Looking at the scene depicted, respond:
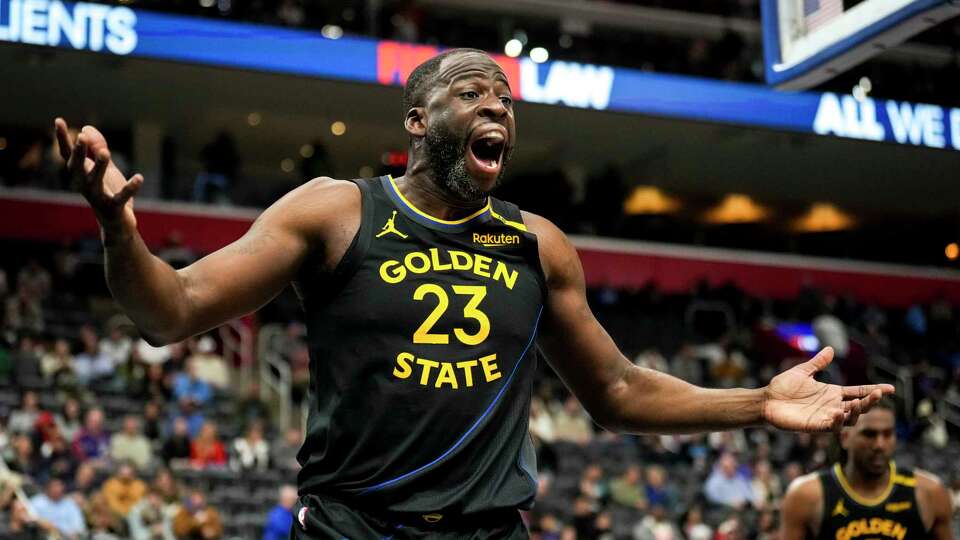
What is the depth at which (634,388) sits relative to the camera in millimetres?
4152

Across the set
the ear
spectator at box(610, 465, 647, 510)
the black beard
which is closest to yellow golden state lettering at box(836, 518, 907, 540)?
the black beard

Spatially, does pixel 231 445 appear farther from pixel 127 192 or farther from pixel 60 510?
pixel 127 192

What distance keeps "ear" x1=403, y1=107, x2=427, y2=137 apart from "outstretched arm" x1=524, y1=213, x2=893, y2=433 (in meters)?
0.42

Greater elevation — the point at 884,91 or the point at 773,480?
the point at 884,91

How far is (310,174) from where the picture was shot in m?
25.5

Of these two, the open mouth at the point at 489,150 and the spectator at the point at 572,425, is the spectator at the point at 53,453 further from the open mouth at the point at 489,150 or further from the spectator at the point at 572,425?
the open mouth at the point at 489,150

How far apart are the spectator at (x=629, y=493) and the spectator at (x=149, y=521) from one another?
602cm

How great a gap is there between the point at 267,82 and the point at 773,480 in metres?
11.5

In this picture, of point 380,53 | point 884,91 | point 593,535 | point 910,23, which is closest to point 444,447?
point 910,23

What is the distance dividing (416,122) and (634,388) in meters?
1.05

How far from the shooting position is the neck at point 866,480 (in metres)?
7.07

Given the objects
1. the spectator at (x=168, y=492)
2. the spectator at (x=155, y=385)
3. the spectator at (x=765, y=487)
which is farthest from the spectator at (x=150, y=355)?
the spectator at (x=765, y=487)

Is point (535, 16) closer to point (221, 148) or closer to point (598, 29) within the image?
point (598, 29)

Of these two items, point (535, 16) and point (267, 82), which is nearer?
point (267, 82)
